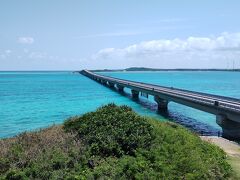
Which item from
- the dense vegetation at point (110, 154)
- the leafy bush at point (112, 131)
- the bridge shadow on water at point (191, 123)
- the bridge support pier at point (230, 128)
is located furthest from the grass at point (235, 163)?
the bridge shadow on water at point (191, 123)

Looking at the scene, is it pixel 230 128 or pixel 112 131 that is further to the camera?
pixel 230 128

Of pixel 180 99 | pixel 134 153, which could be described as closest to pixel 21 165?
pixel 134 153

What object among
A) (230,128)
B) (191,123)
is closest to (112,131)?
(230,128)

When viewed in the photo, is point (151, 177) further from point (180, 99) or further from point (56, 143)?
point (180, 99)

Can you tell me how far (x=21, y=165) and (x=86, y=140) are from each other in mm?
2792

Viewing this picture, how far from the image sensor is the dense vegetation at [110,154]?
1318cm

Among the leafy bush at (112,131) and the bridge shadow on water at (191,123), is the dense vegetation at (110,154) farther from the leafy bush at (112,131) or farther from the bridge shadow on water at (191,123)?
the bridge shadow on water at (191,123)

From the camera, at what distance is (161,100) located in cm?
6975

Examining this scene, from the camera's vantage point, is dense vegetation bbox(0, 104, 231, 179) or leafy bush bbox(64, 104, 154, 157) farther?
leafy bush bbox(64, 104, 154, 157)

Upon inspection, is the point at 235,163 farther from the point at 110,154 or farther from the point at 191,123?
the point at 191,123

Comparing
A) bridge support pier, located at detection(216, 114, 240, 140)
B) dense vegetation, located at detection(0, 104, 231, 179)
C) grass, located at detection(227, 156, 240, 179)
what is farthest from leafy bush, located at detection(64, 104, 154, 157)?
bridge support pier, located at detection(216, 114, 240, 140)

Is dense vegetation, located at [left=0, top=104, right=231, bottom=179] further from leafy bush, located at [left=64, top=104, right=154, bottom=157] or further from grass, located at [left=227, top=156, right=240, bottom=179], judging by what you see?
grass, located at [left=227, top=156, right=240, bottom=179]

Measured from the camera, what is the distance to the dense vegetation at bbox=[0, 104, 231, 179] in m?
13.2

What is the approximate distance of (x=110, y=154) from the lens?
14.6m
